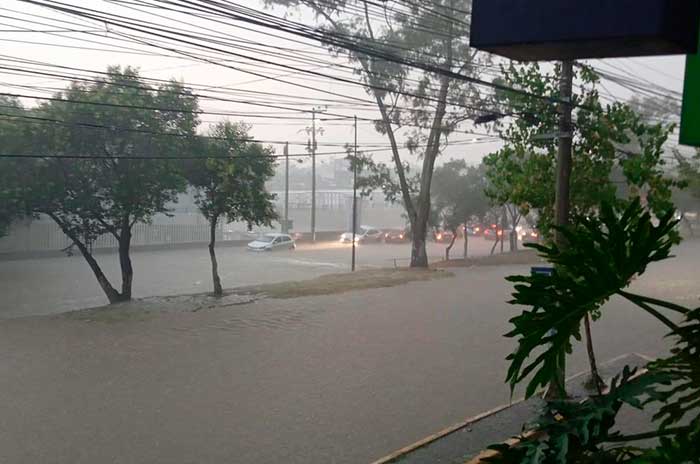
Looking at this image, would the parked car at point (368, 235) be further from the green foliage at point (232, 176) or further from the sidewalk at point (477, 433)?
the sidewalk at point (477, 433)

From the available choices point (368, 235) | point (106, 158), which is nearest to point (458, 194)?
point (368, 235)

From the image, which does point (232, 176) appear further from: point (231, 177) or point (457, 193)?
point (457, 193)

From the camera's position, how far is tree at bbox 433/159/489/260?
1224 inches

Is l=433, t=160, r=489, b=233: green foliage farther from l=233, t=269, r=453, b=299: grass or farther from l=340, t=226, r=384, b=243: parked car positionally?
l=233, t=269, r=453, b=299: grass

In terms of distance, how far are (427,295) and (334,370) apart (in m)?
8.49

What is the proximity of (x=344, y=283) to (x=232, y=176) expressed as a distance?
5108 millimetres

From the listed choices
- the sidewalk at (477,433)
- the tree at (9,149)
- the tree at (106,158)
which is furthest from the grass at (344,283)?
the sidewalk at (477,433)

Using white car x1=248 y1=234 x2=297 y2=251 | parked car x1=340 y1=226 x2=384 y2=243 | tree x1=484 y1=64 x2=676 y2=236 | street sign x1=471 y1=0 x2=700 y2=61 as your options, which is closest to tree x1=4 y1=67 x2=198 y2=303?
tree x1=484 y1=64 x2=676 y2=236

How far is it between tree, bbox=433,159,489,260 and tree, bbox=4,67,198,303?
18160 millimetres

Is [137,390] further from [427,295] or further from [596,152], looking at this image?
[427,295]

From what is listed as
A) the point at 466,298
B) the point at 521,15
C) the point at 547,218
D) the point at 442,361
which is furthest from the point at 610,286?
the point at 466,298

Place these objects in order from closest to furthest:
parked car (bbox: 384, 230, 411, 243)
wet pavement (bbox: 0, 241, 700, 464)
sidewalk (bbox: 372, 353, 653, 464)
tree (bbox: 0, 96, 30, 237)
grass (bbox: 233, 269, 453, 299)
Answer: sidewalk (bbox: 372, 353, 653, 464), wet pavement (bbox: 0, 241, 700, 464), tree (bbox: 0, 96, 30, 237), grass (bbox: 233, 269, 453, 299), parked car (bbox: 384, 230, 411, 243)

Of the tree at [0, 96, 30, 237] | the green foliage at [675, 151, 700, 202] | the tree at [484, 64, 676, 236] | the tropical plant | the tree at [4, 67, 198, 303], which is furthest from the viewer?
the tree at [4, 67, 198, 303]

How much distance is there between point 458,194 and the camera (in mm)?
31188
